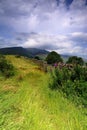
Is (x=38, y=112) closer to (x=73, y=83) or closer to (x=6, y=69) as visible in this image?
(x=73, y=83)

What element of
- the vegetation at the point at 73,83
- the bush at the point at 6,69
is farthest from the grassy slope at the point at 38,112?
the bush at the point at 6,69

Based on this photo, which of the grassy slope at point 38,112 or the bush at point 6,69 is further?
the bush at point 6,69

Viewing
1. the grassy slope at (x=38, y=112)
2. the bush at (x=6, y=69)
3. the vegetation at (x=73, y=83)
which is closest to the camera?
the grassy slope at (x=38, y=112)

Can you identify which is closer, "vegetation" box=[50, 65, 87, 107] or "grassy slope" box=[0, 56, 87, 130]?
"grassy slope" box=[0, 56, 87, 130]

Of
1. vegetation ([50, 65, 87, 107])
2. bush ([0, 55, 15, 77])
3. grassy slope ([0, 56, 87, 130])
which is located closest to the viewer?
grassy slope ([0, 56, 87, 130])

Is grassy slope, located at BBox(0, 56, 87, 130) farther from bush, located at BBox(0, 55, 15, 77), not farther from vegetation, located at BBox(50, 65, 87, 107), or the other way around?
bush, located at BBox(0, 55, 15, 77)

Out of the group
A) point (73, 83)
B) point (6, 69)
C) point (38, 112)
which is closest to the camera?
point (38, 112)

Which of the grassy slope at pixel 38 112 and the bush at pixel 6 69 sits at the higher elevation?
the bush at pixel 6 69

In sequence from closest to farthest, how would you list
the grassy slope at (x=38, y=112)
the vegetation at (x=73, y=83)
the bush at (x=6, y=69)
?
the grassy slope at (x=38, y=112)
the vegetation at (x=73, y=83)
the bush at (x=6, y=69)

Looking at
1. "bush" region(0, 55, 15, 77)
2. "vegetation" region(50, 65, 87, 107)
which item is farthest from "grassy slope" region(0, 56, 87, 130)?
"bush" region(0, 55, 15, 77)

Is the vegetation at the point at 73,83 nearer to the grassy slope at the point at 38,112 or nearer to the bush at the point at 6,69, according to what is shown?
the grassy slope at the point at 38,112

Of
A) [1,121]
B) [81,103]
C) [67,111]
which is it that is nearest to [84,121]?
[67,111]

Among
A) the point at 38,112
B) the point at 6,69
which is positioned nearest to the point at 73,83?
the point at 38,112

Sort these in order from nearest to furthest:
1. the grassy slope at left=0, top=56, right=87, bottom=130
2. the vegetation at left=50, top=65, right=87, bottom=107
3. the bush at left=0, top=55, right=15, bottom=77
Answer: the grassy slope at left=0, top=56, right=87, bottom=130 → the vegetation at left=50, top=65, right=87, bottom=107 → the bush at left=0, top=55, right=15, bottom=77
